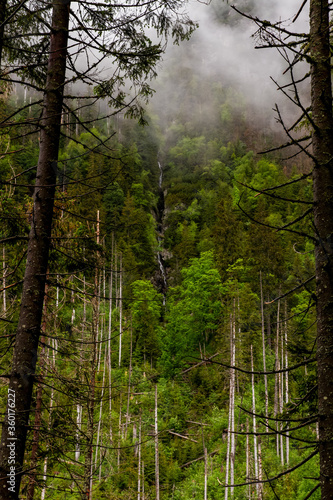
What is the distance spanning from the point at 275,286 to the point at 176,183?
33.0 metres

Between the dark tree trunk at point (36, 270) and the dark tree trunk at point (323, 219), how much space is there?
205cm

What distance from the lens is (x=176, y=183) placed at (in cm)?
5509

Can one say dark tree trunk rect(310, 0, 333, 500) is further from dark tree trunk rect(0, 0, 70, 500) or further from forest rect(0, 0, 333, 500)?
dark tree trunk rect(0, 0, 70, 500)

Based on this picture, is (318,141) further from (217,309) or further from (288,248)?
(288,248)

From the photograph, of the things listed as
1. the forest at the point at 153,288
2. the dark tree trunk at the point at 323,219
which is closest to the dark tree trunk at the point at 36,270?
the forest at the point at 153,288

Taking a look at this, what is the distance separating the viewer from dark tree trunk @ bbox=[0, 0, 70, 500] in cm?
253

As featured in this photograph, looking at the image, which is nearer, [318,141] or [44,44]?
[318,141]

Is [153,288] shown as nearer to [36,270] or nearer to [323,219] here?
[36,270]

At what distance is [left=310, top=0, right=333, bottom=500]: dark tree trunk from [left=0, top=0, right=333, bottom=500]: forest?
13 millimetres

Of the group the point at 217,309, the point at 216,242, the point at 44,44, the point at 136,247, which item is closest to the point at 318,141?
the point at 44,44

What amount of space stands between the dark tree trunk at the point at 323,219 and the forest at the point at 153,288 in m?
0.01

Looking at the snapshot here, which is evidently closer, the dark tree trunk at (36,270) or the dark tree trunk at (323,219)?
the dark tree trunk at (323,219)

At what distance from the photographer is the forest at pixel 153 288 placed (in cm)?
262

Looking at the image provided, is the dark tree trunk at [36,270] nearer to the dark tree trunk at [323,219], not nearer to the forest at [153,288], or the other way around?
the forest at [153,288]
